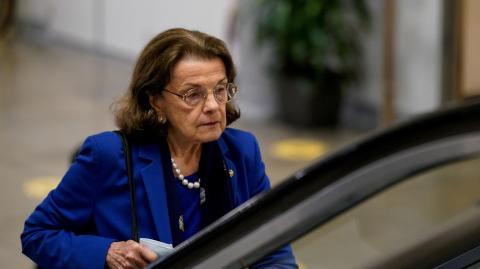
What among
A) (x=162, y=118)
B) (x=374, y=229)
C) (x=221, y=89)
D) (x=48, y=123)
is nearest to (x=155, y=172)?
(x=162, y=118)

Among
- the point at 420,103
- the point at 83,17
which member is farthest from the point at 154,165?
the point at 83,17

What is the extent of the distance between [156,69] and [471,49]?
5157 millimetres

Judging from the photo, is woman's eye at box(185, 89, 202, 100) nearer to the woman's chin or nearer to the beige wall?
the woman's chin

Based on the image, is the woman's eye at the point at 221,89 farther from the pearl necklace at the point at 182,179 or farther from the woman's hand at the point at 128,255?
the woman's hand at the point at 128,255

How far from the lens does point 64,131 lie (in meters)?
8.47

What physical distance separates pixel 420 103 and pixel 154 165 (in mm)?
5598

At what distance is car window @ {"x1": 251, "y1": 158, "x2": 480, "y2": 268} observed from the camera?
1.95 metres

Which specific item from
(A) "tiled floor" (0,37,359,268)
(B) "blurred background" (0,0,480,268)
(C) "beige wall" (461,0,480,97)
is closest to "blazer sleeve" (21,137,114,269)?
(A) "tiled floor" (0,37,359,268)

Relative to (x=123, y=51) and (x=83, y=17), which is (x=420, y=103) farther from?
(x=83, y=17)

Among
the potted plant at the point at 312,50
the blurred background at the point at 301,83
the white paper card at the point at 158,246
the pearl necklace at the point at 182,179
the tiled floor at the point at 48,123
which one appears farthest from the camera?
the potted plant at the point at 312,50

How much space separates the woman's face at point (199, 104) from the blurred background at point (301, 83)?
3.84m

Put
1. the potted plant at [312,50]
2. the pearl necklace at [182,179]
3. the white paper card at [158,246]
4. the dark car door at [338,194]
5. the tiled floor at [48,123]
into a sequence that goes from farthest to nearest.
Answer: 1. the potted plant at [312,50]
2. the tiled floor at [48,123]
3. the pearl necklace at [182,179]
4. the white paper card at [158,246]
5. the dark car door at [338,194]

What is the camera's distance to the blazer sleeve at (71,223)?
2594 mm

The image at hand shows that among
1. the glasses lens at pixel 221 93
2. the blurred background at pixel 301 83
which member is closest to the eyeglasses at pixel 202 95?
the glasses lens at pixel 221 93
